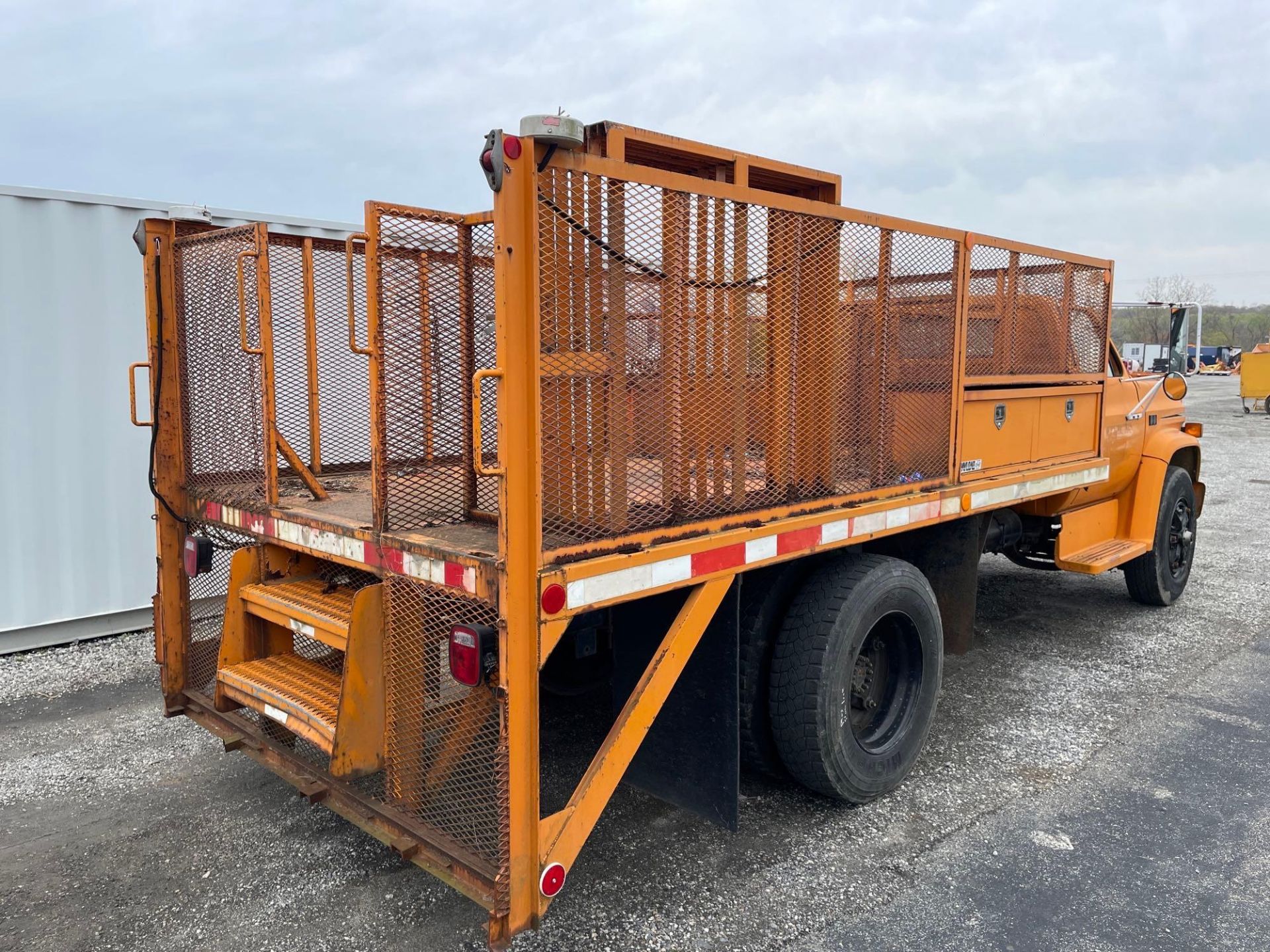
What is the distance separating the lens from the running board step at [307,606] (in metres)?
3.07

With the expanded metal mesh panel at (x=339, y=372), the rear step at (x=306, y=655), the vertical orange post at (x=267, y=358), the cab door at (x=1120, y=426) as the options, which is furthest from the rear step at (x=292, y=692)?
the cab door at (x=1120, y=426)

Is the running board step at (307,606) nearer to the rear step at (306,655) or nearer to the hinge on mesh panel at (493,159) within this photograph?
the rear step at (306,655)

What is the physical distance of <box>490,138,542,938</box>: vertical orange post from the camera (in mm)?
2352

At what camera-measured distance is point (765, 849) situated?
135 inches

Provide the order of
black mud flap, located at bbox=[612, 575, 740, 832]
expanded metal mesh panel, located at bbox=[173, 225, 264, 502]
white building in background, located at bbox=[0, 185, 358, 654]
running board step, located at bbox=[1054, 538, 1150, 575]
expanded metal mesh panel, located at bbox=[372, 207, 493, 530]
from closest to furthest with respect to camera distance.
Result: expanded metal mesh panel, located at bbox=[372, 207, 493, 530]
black mud flap, located at bbox=[612, 575, 740, 832]
expanded metal mesh panel, located at bbox=[173, 225, 264, 502]
running board step, located at bbox=[1054, 538, 1150, 575]
white building in background, located at bbox=[0, 185, 358, 654]

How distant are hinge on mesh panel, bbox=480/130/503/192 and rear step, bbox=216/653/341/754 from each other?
171 centimetres

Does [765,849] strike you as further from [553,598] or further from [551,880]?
[553,598]

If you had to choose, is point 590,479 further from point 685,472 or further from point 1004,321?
point 1004,321

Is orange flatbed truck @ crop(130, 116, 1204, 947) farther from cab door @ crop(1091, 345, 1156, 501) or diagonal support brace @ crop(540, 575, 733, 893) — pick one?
cab door @ crop(1091, 345, 1156, 501)

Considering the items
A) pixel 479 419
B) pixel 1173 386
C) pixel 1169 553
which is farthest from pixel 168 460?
pixel 1169 553

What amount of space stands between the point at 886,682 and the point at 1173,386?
4028mm

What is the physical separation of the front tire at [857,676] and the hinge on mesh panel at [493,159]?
2006 millimetres

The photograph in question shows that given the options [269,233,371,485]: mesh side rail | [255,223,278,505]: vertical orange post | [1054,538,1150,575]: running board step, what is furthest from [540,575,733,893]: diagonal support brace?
[1054,538,1150,575]: running board step

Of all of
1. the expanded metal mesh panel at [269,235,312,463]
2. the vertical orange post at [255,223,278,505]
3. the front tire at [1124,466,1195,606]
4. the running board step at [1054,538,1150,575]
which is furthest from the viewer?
the front tire at [1124,466,1195,606]
